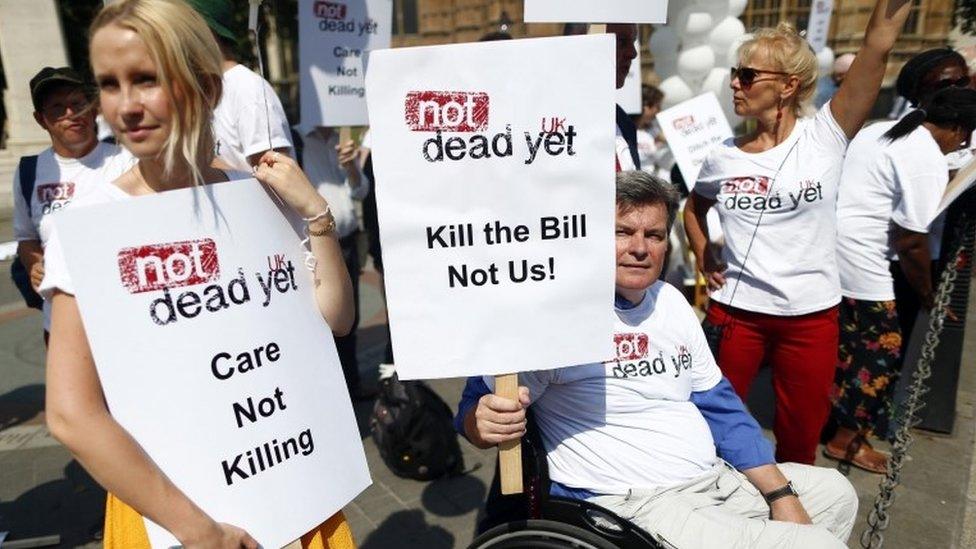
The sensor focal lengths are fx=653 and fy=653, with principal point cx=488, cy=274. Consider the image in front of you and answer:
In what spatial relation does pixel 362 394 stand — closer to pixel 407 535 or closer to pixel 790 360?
pixel 407 535

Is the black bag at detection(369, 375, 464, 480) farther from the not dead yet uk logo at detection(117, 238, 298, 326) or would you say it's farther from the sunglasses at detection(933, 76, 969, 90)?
the sunglasses at detection(933, 76, 969, 90)

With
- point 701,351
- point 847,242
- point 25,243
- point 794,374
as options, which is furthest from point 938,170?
point 25,243

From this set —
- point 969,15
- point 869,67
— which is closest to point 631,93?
point 869,67

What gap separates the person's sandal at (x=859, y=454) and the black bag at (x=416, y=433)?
197 cm

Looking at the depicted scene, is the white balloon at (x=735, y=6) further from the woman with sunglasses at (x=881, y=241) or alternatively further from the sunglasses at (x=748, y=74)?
the sunglasses at (x=748, y=74)

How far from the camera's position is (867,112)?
224 cm

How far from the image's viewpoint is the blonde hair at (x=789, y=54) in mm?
2398

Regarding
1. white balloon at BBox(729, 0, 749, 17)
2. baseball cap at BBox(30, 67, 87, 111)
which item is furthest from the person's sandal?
white balloon at BBox(729, 0, 749, 17)

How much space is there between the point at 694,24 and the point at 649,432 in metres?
7.06

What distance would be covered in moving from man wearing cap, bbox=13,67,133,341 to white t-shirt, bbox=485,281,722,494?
200cm

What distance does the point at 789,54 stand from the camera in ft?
7.86

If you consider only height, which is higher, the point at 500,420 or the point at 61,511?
the point at 500,420

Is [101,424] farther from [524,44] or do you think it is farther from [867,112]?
[867,112]

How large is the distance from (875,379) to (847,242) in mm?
699
